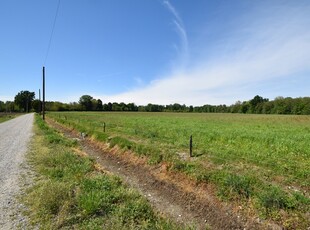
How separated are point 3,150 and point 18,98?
144 metres

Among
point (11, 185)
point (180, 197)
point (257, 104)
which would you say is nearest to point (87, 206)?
point (180, 197)

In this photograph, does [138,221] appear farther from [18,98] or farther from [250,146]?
[18,98]

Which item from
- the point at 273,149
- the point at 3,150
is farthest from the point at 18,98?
the point at 273,149

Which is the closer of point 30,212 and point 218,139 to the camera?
point 30,212

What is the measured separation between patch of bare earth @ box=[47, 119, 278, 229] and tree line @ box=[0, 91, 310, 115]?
384 feet

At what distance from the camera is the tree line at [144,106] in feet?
376

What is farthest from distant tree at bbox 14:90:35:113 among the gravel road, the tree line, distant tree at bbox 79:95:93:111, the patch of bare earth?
the patch of bare earth

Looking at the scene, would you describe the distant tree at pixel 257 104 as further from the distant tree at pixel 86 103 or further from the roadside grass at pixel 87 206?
the roadside grass at pixel 87 206

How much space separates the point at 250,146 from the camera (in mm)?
11750

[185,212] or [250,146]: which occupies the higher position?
[250,146]

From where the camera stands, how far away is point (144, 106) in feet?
512

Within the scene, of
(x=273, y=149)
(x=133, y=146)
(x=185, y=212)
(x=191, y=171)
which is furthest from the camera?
(x=133, y=146)

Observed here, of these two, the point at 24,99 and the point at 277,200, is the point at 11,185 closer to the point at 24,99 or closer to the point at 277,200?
the point at 277,200

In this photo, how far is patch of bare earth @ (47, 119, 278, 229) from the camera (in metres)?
5.25
